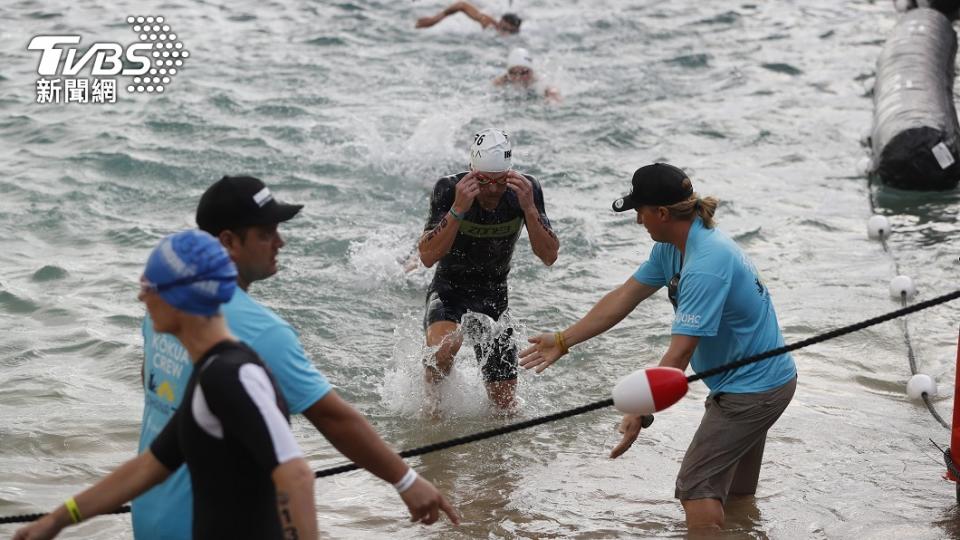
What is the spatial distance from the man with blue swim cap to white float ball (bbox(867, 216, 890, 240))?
872 centimetres

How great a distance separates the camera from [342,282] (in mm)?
11180

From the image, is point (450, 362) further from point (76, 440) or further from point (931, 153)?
point (931, 153)

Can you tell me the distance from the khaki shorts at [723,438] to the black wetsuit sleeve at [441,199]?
8.07ft

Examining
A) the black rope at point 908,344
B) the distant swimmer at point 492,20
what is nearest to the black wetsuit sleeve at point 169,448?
the black rope at point 908,344

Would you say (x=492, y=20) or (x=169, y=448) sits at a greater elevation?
(x=169, y=448)

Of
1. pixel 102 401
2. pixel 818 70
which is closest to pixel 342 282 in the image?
pixel 102 401

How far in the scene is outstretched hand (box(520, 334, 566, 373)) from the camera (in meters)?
6.33

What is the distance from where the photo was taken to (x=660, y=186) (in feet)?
18.4

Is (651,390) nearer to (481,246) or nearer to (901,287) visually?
(481,246)

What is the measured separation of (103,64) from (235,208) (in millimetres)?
14862

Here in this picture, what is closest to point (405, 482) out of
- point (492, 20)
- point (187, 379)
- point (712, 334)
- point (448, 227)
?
point (187, 379)

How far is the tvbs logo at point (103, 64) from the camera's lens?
16844 millimetres

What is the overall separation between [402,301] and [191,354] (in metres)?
7.31

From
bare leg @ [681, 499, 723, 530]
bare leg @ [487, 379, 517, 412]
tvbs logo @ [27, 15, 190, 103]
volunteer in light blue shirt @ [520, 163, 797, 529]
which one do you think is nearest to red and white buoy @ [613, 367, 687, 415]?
volunteer in light blue shirt @ [520, 163, 797, 529]
